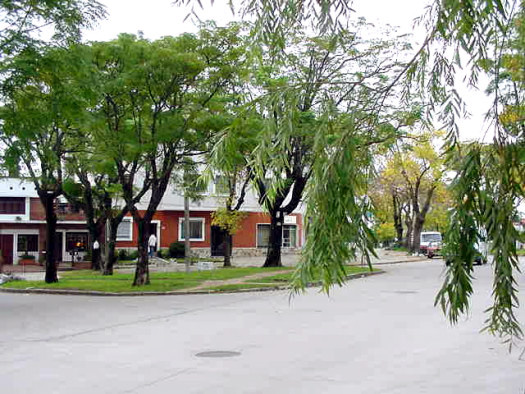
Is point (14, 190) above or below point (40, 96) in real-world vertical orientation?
below

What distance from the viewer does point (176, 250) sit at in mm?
50594

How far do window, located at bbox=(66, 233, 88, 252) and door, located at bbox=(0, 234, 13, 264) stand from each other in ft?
12.5

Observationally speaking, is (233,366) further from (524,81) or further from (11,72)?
(11,72)

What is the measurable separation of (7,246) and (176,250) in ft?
38.3

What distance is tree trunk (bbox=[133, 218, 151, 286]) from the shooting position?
82.2 ft

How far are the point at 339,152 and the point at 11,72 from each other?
1458 cm

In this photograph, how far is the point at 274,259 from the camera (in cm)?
3769

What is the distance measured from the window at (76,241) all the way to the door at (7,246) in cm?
381

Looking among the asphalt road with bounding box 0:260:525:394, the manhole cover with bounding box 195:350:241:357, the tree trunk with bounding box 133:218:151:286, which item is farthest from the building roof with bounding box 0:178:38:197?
the manhole cover with bounding box 195:350:241:357

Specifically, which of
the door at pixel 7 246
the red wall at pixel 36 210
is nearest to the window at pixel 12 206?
the red wall at pixel 36 210

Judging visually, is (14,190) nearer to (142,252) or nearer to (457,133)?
(142,252)

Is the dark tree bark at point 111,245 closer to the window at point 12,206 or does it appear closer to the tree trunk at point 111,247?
the tree trunk at point 111,247

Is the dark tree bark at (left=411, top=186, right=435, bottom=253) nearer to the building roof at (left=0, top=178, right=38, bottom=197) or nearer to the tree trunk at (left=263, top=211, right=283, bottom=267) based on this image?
the tree trunk at (left=263, top=211, right=283, bottom=267)

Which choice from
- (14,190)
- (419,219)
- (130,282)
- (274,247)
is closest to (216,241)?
(14,190)
